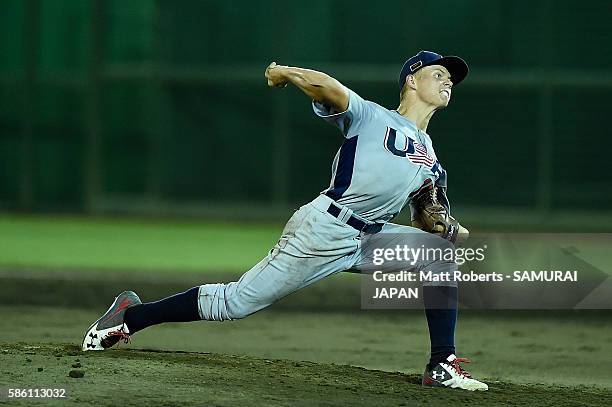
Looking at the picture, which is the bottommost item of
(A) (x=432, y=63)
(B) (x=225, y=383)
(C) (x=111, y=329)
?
(B) (x=225, y=383)

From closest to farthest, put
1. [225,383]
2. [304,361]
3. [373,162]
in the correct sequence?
[225,383] < [373,162] < [304,361]

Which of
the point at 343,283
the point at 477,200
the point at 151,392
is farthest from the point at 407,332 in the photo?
the point at 477,200

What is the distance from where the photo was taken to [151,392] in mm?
5352

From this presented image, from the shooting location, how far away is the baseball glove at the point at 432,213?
20.2 feet

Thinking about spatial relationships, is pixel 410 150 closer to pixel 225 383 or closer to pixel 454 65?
→ pixel 454 65

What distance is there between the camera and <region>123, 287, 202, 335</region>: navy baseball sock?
6.07 meters

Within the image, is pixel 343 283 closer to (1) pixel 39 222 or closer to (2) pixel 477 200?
(2) pixel 477 200

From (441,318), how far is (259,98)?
10.0 meters

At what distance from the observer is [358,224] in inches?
235

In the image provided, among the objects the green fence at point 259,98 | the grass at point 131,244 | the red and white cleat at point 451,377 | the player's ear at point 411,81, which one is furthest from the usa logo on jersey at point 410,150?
the green fence at point 259,98

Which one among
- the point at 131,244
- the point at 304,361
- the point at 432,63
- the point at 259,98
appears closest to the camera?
the point at 432,63

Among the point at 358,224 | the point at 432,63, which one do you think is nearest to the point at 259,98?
the point at 432,63

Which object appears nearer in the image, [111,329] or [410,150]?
[410,150]

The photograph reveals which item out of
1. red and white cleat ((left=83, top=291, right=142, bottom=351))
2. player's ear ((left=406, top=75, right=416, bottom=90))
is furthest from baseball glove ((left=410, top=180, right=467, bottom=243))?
red and white cleat ((left=83, top=291, right=142, bottom=351))
